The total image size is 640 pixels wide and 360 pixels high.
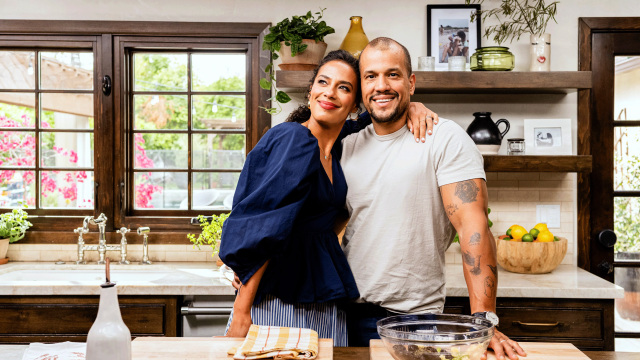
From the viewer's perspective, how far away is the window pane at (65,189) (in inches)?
132

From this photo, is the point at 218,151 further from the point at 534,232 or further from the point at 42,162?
the point at 534,232

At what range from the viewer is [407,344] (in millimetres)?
1119

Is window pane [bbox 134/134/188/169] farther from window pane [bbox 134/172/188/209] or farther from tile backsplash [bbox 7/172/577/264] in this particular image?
tile backsplash [bbox 7/172/577/264]

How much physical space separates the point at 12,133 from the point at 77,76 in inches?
21.5

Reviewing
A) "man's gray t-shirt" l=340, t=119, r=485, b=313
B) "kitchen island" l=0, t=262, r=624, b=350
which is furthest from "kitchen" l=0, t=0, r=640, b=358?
"man's gray t-shirt" l=340, t=119, r=485, b=313

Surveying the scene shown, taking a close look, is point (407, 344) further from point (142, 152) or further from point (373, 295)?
point (142, 152)

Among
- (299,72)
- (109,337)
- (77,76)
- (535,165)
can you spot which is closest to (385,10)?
(299,72)

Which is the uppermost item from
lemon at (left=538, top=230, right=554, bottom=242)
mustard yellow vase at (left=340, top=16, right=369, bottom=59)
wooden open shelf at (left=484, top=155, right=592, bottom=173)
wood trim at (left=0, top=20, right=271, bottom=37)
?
wood trim at (left=0, top=20, right=271, bottom=37)

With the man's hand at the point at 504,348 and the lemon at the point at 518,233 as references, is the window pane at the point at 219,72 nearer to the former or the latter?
the lemon at the point at 518,233

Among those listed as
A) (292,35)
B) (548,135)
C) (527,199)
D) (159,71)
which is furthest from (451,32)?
(159,71)

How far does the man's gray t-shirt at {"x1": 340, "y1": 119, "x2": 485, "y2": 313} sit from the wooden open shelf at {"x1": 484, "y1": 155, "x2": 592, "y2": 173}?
1222mm

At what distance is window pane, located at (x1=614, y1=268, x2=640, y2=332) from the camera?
3145mm

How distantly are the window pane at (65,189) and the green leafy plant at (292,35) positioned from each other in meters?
1.33

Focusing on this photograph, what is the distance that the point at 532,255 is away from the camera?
8.97 ft
